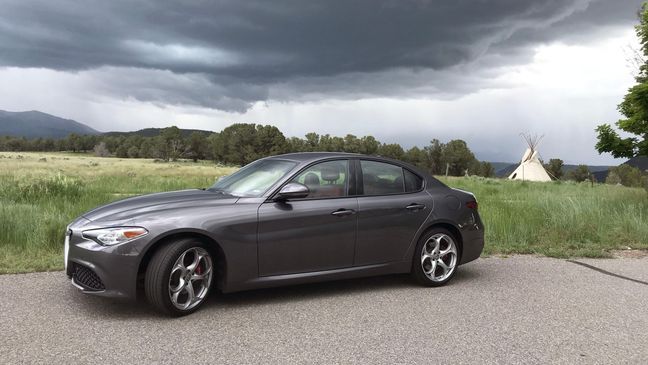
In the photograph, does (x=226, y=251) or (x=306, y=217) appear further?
(x=306, y=217)

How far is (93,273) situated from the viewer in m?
4.57

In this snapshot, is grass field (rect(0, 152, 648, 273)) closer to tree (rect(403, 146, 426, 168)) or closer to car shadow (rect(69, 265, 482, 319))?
car shadow (rect(69, 265, 482, 319))

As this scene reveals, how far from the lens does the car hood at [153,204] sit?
474 centimetres

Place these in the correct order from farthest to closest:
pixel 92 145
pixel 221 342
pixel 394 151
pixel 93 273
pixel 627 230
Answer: pixel 92 145, pixel 394 151, pixel 627 230, pixel 93 273, pixel 221 342

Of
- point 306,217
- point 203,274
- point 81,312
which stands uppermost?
point 306,217

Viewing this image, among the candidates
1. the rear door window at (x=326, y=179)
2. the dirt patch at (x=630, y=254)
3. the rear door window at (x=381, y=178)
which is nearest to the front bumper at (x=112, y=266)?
the rear door window at (x=326, y=179)

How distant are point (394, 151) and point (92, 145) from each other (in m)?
103

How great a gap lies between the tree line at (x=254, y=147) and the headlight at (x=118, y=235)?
115 metres

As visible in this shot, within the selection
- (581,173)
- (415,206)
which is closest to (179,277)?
(415,206)

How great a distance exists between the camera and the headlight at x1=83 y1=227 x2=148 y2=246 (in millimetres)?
4500

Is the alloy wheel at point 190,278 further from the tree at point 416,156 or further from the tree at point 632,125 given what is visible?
the tree at point 416,156

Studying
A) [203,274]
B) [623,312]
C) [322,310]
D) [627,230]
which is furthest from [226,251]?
[627,230]

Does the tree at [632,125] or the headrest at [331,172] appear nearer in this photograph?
the headrest at [331,172]

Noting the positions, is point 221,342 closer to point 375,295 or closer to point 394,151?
point 375,295
